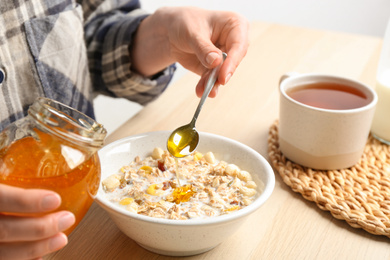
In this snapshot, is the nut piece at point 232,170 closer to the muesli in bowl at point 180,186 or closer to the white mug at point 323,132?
the muesli in bowl at point 180,186

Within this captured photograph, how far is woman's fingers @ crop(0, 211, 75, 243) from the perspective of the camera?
516 mm

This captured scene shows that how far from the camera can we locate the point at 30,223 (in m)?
0.52

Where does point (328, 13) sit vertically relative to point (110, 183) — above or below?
below

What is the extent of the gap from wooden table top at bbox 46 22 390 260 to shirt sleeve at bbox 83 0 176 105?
0.16 feet

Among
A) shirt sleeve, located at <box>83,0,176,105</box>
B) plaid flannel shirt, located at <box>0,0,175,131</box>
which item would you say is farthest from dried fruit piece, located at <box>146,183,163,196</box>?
shirt sleeve, located at <box>83,0,176,105</box>

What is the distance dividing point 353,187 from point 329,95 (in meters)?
0.19

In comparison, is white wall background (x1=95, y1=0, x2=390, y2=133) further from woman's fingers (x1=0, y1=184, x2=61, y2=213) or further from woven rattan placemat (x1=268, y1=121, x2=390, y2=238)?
woman's fingers (x1=0, y1=184, x2=61, y2=213)

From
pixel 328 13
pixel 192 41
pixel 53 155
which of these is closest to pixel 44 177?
pixel 53 155

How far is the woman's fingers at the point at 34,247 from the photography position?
54cm

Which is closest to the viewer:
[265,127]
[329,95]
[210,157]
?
[210,157]

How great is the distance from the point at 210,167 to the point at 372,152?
36cm

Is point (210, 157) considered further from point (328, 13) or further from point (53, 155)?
point (328, 13)

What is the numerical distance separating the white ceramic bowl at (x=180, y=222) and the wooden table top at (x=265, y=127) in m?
0.04

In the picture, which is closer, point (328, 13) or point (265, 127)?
point (265, 127)
